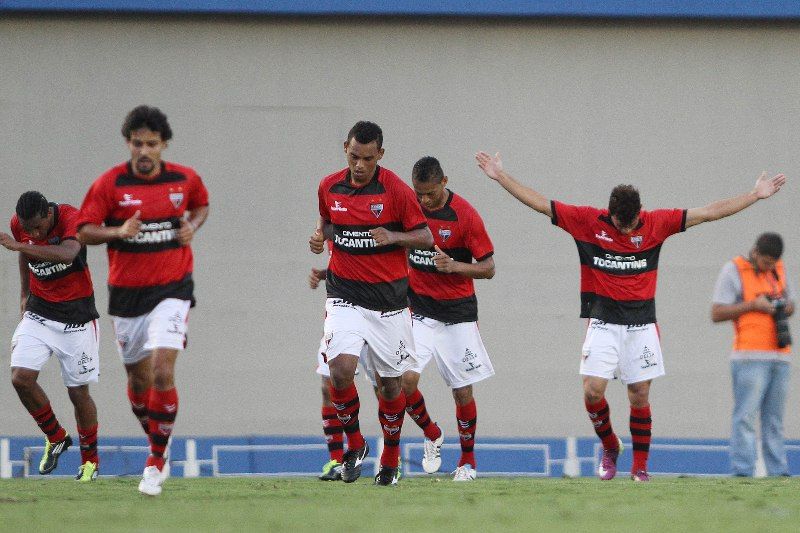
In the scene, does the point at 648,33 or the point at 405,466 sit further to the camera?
the point at 648,33

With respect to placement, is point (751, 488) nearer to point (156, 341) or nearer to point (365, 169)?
point (365, 169)

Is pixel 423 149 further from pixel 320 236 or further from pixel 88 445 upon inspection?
pixel 320 236

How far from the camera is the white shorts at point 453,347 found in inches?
476

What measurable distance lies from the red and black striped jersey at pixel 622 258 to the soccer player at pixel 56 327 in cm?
409

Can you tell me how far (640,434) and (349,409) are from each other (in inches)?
127

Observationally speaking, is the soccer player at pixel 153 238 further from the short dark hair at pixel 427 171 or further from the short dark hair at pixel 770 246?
the short dark hair at pixel 770 246

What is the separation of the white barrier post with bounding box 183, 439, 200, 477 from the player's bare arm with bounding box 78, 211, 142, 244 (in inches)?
283

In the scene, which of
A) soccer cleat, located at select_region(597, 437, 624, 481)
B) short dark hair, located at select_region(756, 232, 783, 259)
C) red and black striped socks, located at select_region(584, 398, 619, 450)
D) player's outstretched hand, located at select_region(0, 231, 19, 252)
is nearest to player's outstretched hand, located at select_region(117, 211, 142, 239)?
player's outstretched hand, located at select_region(0, 231, 19, 252)

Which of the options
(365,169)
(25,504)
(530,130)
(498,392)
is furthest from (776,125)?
(25,504)

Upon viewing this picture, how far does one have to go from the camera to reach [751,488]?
33.7ft

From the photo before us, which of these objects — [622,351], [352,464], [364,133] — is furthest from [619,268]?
[364,133]

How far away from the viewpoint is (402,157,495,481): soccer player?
11.7 meters

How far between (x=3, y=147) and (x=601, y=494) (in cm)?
948

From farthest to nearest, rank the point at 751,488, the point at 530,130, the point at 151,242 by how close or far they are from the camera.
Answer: the point at 530,130, the point at 751,488, the point at 151,242
